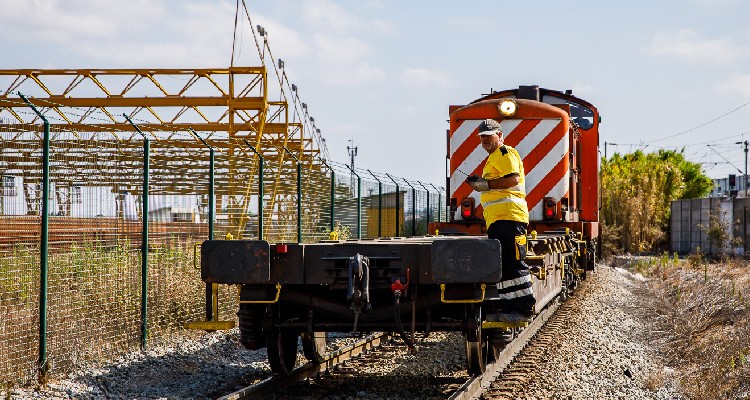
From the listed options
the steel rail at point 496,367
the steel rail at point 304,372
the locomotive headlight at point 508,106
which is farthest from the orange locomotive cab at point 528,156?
the steel rail at point 304,372

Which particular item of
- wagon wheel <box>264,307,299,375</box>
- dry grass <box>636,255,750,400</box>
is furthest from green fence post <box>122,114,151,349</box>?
dry grass <box>636,255,750,400</box>

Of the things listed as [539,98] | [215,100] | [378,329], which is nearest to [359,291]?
[378,329]

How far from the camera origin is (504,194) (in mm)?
8086

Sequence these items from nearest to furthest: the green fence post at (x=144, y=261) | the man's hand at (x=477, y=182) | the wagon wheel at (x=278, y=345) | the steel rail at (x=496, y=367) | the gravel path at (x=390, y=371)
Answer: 1. the steel rail at (x=496, y=367)
2. the man's hand at (x=477, y=182)
3. the wagon wheel at (x=278, y=345)
4. the gravel path at (x=390, y=371)
5. the green fence post at (x=144, y=261)

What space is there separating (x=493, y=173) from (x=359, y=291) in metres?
1.72

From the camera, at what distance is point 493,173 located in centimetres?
813

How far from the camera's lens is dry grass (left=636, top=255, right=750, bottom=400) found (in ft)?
29.3

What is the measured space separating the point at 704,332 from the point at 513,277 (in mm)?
5599

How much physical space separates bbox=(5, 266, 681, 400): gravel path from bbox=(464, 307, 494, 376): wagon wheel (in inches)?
18.4

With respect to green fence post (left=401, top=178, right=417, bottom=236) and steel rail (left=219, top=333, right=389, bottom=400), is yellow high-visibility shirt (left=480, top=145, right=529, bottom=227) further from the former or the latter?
green fence post (left=401, top=178, right=417, bottom=236)

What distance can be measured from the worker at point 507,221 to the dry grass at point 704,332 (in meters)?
2.07

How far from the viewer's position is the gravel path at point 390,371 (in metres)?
8.27

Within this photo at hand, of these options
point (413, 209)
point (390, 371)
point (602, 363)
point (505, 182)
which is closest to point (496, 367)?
point (390, 371)

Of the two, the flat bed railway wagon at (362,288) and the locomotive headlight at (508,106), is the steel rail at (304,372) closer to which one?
the flat bed railway wagon at (362,288)
